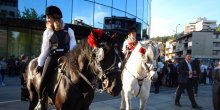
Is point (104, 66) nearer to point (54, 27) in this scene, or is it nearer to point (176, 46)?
point (54, 27)

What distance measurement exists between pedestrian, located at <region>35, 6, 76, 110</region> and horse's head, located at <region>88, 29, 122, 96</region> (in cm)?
94

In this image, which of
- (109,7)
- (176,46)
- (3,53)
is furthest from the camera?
(176,46)

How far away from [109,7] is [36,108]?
25.3m

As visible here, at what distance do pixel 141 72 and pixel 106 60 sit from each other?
16.2 ft

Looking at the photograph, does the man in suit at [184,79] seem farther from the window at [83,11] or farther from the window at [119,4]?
the window at [119,4]

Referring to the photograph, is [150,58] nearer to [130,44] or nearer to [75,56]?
[130,44]

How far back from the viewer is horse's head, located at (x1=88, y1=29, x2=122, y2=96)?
4.58 metres

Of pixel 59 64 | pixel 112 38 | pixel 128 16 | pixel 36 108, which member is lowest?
pixel 36 108

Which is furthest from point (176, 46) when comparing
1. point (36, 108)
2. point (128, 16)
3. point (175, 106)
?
point (36, 108)

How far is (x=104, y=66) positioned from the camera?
4719 mm

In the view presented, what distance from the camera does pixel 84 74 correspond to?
5.28 meters

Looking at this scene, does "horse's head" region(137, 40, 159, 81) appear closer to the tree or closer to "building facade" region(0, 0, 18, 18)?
the tree

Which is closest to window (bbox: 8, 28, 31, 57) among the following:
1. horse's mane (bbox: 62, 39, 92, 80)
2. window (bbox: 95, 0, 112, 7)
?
window (bbox: 95, 0, 112, 7)

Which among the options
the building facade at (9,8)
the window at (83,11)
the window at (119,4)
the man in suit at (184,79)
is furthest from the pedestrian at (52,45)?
the window at (119,4)
